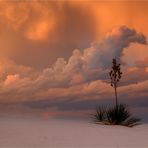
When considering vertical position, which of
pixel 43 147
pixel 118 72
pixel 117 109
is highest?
pixel 118 72

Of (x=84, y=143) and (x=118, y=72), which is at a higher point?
(x=118, y=72)

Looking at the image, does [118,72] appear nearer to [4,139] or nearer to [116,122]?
[116,122]

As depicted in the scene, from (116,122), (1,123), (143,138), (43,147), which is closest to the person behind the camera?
(43,147)

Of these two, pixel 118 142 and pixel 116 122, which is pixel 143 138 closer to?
pixel 118 142

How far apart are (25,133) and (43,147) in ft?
8.01

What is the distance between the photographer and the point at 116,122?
708 inches

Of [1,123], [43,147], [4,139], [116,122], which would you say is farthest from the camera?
[116,122]

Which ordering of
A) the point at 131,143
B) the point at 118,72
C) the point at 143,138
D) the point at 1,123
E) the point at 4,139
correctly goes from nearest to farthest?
1. the point at 4,139
2. the point at 131,143
3. the point at 143,138
4. the point at 1,123
5. the point at 118,72

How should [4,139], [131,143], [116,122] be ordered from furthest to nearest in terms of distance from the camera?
1. [116,122]
2. [131,143]
3. [4,139]

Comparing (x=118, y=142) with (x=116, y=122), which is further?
(x=116, y=122)

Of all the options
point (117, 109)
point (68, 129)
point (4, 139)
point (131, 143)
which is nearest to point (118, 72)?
point (117, 109)

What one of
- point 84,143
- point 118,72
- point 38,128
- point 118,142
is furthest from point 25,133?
point 118,72

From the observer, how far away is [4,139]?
1077 centimetres

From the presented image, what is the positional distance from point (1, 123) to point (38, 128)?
1.85m
